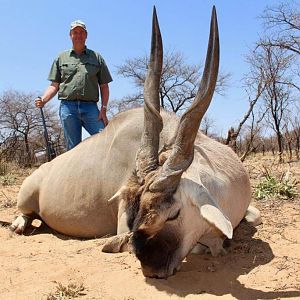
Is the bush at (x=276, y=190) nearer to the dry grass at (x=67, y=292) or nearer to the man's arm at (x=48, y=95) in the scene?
the man's arm at (x=48, y=95)

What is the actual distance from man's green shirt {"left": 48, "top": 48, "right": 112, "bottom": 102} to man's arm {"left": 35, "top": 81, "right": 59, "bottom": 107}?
63mm

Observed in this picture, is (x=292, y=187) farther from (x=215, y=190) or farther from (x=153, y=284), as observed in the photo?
(x=153, y=284)

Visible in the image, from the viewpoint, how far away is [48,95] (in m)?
5.20

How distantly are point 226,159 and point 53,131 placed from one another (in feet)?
83.2

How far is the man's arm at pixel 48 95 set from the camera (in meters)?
5.20

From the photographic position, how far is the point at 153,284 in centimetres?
254

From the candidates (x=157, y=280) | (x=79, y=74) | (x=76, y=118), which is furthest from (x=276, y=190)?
(x=157, y=280)

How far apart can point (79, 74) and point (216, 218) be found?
3.11 metres

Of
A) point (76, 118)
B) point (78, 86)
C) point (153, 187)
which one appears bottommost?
point (153, 187)

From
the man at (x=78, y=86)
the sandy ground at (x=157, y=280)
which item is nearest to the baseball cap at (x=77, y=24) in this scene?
the man at (x=78, y=86)

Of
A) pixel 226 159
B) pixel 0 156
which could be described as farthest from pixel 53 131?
pixel 226 159

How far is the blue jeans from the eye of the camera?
509 centimetres

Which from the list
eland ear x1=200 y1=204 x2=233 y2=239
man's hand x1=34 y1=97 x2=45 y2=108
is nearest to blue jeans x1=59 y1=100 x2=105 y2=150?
man's hand x1=34 y1=97 x2=45 y2=108

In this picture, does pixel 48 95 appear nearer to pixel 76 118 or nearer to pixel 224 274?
pixel 76 118
